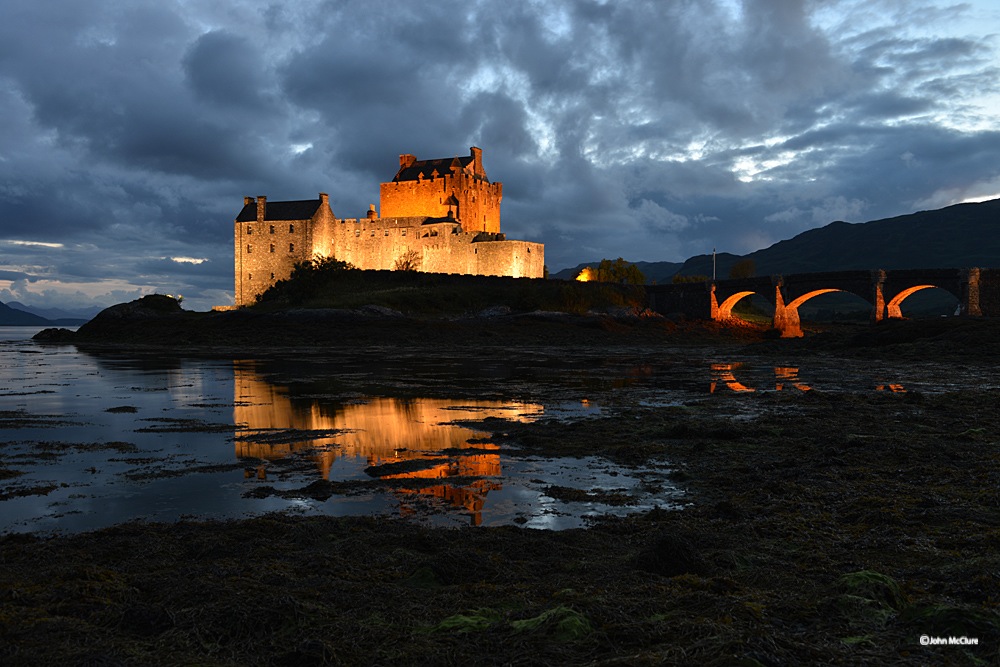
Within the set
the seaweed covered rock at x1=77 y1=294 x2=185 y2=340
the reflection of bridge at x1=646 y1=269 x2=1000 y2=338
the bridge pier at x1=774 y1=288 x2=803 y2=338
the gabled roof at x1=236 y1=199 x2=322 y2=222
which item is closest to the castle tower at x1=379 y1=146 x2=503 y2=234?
the gabled roof at x1=236 y1=199 x2=322 y2=222

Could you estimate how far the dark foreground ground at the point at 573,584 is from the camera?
4.57 metres

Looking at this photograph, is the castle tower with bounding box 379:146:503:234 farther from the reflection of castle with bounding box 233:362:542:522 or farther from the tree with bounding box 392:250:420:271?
the reflection of castle with bounding box 233:362:542:522

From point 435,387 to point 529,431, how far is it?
1045cm

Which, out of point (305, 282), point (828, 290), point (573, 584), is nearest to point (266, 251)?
point (305, 282)

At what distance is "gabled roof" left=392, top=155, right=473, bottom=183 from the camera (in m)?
105

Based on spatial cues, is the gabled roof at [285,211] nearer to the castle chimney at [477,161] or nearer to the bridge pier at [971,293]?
the castle chimney at [477,161]

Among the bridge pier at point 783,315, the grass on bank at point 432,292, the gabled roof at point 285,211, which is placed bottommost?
the bridge pier at point 783,315

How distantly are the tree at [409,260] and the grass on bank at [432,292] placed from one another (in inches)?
419

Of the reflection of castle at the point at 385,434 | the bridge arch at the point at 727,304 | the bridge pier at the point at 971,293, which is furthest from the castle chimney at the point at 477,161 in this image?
the reflection of castle at the point at 385,434

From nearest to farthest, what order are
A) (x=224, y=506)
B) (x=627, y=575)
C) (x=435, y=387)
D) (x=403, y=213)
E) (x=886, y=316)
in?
(x=627, y=575) < (x=224, y=506) < (x=435, y=387) < (x=886, y=316) < (x=403, y=213)

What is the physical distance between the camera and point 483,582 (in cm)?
621

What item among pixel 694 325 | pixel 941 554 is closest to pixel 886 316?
pixel 694 325

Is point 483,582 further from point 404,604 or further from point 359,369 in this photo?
point 359,369

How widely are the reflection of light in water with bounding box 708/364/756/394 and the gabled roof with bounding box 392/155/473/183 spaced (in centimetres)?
7428
